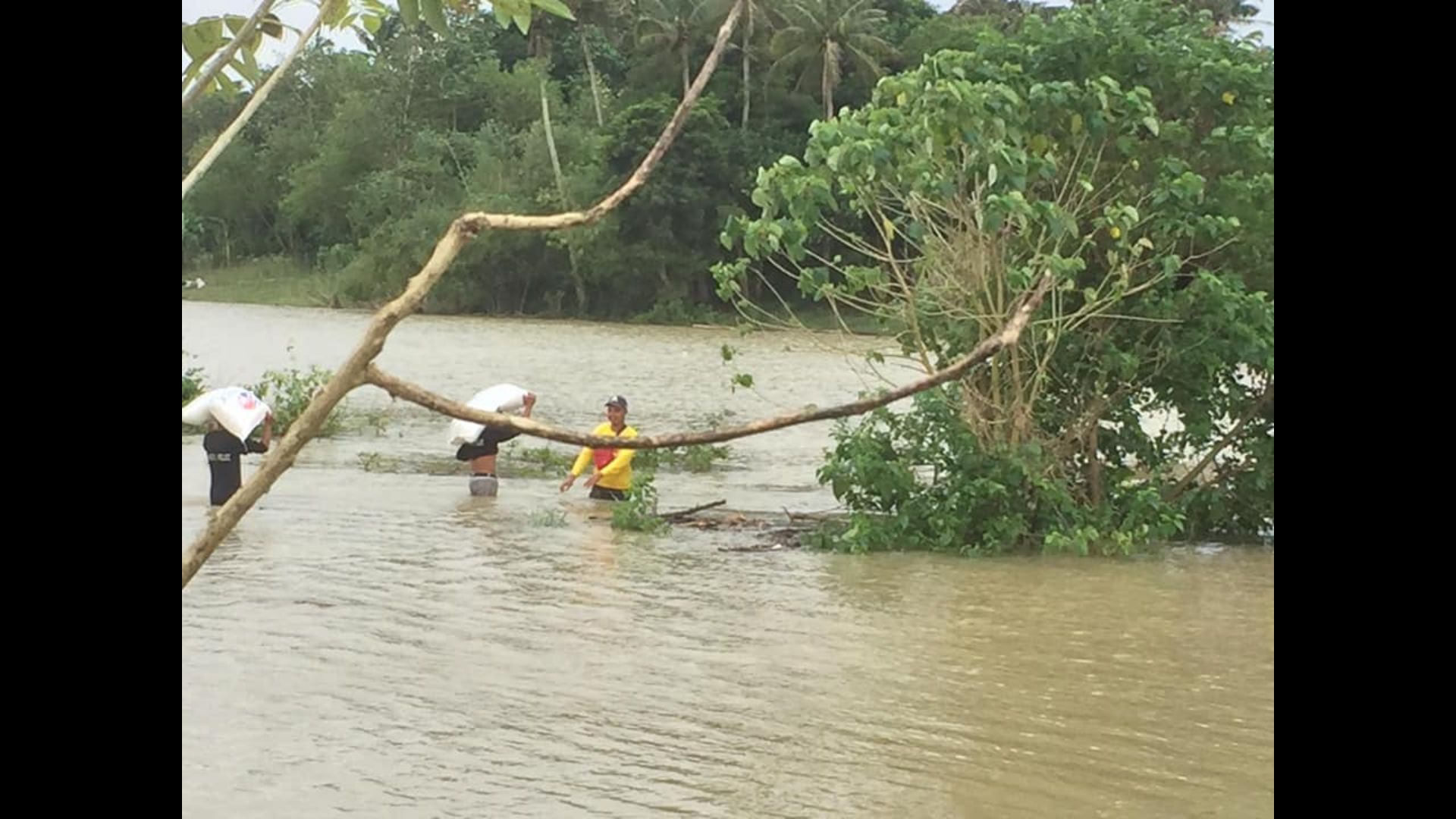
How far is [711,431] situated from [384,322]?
0.76ft

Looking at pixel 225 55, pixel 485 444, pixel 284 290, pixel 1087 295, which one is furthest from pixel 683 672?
pixel 284 290

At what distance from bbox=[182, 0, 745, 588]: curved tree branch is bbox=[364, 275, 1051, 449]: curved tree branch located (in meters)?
0.02

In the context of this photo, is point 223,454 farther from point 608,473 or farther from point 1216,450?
point 1216,450

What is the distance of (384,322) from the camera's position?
115cm

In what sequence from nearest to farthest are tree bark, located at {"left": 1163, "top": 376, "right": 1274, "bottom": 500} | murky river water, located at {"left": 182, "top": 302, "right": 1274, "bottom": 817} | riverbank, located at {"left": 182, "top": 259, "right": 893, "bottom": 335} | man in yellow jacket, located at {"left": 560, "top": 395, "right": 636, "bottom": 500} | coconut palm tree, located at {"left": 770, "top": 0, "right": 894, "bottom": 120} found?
1. murky river water, located at {"left": 182, "top": 302, "right": 1274, "bottom": 817}
2. tree bark, located at {"left": 1163, "top": 376, "right": 1274, "bottom": 500}
3. man in yellow jacket, located at {"left": 560, "top": 395, "right": 636, "bottom": 500}
4. coconut palm tree, located at {"left": 770, "top": 0, "right": 894, "bottom": 120}
5. riverbank, located at {"left": 182, "top": 259, "right": 893, "bottom": 335}

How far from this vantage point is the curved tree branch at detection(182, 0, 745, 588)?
1097mm

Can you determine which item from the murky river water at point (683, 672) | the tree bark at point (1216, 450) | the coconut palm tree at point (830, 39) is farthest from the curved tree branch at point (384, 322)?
the coconut palm tree at point (830, 39)

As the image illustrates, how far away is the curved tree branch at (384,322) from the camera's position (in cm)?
110

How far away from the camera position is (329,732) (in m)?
5.61

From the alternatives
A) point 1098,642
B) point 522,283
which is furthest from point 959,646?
point 522,283

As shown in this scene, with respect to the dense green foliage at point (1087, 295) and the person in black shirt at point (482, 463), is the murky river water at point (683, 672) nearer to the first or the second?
the person in black shirt at point (482, 463)

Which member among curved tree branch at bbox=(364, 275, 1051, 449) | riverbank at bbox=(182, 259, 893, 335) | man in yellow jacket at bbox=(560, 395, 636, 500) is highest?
riverbank at bbox=(182, 259, 893, 335)

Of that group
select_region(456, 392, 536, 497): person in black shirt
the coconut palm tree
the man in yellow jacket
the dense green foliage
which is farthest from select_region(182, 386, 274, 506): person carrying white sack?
the coconut palm tree

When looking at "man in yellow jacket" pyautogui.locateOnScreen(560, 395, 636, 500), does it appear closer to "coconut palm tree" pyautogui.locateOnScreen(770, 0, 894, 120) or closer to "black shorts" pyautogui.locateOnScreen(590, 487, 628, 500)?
"black shorts" pyautogui.locateOnScreen(590, 487, 628, 500)
